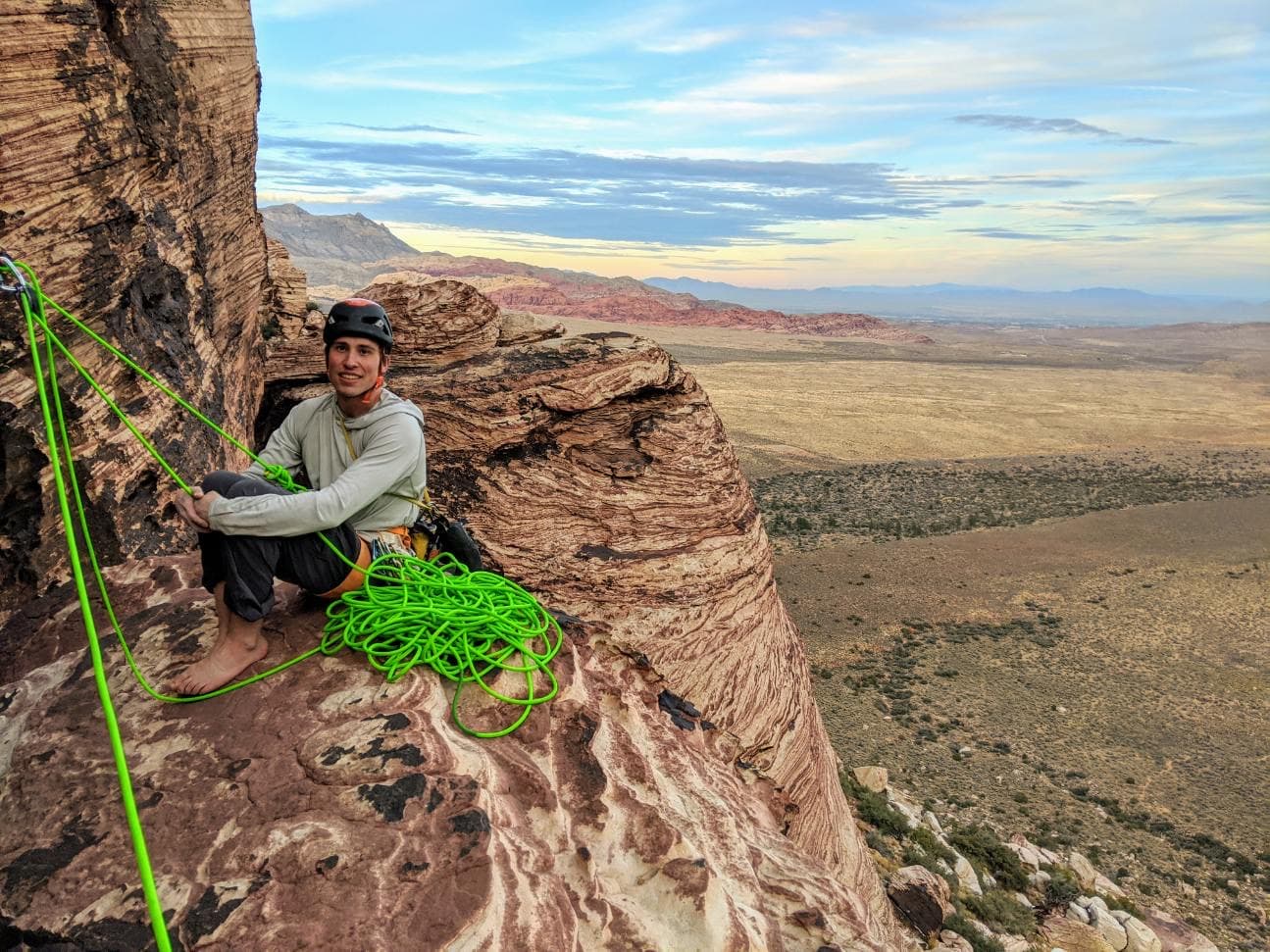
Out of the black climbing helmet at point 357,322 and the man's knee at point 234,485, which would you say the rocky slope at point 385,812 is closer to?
the man's knee at point 234,485

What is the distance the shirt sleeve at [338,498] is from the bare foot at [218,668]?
0.78m

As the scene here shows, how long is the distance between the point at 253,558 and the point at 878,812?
13320 mm

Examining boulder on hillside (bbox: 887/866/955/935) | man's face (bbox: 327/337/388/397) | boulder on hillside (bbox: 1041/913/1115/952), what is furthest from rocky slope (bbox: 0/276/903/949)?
boulder on hillside (bbox: 1041/913/1115/952)

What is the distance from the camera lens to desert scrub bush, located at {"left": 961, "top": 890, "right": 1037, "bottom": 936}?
12.8m

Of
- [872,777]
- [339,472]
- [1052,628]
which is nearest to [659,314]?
[1052,628]

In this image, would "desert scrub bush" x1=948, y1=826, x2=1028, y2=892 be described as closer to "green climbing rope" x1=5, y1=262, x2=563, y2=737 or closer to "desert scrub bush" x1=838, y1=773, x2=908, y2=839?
"desert scrub bush" x1=838, y1=773, x2=908, y2=839

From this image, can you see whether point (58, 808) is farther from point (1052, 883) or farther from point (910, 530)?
point (910, 530)

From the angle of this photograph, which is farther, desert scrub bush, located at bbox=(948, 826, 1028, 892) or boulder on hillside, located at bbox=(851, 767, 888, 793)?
boulder on hillside, located at bbox=(851, 767, 888, 793)

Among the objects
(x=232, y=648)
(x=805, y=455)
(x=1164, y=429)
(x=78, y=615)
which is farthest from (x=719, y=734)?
(x=1164, y=429)

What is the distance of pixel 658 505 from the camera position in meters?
11.3

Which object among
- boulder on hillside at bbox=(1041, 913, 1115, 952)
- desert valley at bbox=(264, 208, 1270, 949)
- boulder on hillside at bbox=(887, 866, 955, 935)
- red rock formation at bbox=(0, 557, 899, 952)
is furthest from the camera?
desert valley at bbox=(264, 208, 1270, 949)

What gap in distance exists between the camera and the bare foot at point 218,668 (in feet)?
16.4

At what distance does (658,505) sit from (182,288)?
651 centimetres

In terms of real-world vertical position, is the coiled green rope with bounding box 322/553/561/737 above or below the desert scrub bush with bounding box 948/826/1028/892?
above
